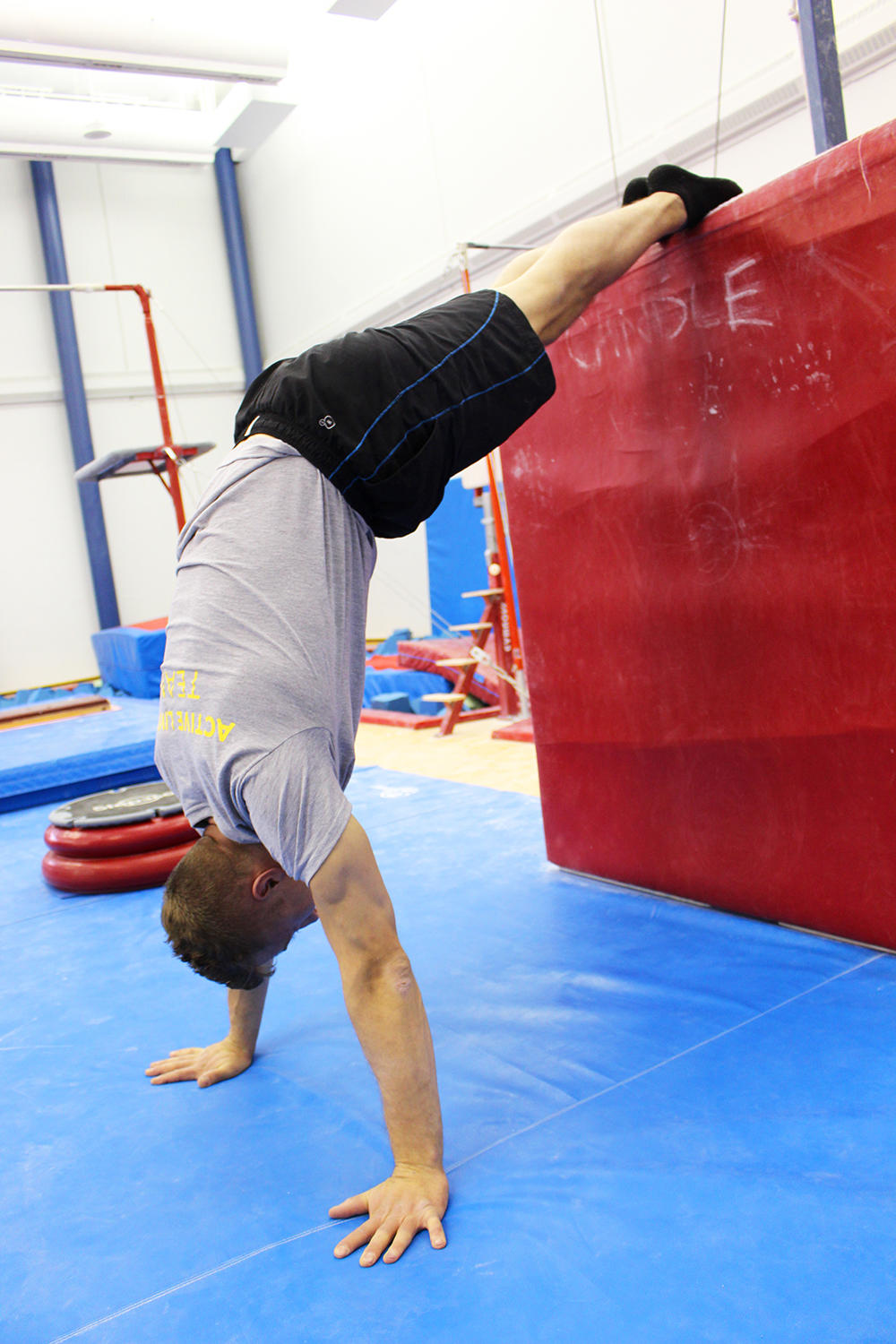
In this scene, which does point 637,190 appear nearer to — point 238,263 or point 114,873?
point 114,873

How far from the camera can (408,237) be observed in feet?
31.9

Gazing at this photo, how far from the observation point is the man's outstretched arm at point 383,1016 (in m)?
1.53

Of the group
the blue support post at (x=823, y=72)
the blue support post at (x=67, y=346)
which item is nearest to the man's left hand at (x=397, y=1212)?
the blue support post at (x=823, y=72)

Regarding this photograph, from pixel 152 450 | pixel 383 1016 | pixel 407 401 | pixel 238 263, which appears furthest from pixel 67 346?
pixel 383 1016

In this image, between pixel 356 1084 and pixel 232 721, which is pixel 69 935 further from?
pixel 232 721

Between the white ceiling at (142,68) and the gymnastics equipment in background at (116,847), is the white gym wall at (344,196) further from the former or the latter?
the gymnastics equipment in background at (116,847)

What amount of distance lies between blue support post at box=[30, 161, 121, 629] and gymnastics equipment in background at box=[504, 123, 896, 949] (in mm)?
9679

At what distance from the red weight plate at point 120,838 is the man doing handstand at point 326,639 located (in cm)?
150

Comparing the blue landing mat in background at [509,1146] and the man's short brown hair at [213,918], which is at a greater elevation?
the man's short brown hair at [213,918]

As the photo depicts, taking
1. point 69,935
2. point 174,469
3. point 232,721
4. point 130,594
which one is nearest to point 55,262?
point 130,594

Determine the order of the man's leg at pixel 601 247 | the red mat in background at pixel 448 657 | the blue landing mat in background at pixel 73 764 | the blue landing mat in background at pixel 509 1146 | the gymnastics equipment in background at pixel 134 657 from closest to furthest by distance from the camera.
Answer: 1. the blue landing mat in background at pixel 509 1146
2. the man's leg at pixel 601 247
3. the blue landing mat in background at pixel 73 764
4. the red mat in background at pixel 448 657
5. the gymnastics equipment in background at pixel 134 657

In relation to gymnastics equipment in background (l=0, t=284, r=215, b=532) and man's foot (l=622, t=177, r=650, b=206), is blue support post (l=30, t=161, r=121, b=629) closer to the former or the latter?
gymnastics equipment in background (l=0, t=284, r=215, b=532)

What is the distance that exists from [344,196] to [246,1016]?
10.2m

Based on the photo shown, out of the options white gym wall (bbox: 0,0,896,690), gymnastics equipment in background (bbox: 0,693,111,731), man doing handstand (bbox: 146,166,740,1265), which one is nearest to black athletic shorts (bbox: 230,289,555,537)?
man doing handstand (bbox: 146,166,740,1265)
